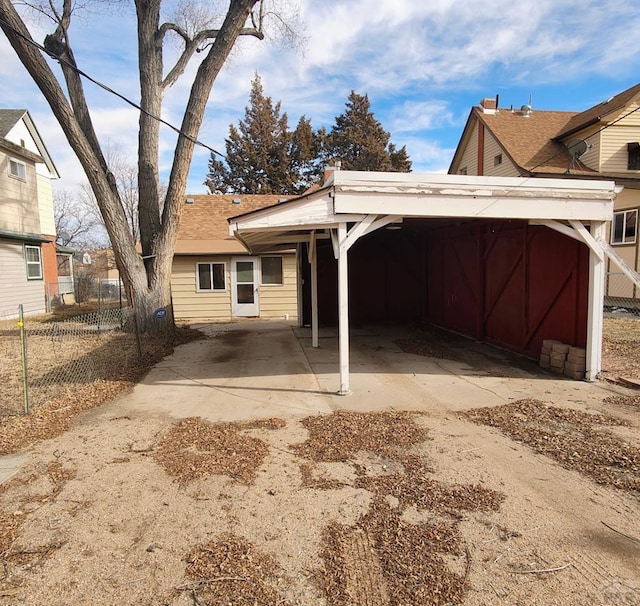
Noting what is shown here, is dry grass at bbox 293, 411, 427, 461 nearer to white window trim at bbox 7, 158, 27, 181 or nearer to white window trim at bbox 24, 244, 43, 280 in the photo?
white window trim at bbox 24, 244, 43, 280

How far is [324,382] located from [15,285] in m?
14.2

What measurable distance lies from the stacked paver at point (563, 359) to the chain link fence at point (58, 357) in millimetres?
7042

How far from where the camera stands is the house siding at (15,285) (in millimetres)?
14789

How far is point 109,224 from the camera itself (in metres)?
10.2

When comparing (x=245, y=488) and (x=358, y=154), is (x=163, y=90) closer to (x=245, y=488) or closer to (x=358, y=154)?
(x=245, y=488)

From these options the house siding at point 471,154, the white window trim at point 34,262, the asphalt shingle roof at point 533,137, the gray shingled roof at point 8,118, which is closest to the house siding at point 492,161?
the asphalt shingle roof at point 533,137

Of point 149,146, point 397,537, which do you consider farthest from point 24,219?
point 397,537

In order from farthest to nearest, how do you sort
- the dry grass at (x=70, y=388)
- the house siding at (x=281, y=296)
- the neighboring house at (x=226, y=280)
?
the house siding at (x=281, y=296)
the neighboring house at (x=226, y=280)
the dry grass at (x=70, y=388)

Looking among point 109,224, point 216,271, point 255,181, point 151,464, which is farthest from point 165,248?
point 255,181

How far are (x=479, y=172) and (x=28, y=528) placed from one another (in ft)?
65.3

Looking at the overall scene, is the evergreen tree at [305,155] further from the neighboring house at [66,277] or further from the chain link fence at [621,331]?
the chain link fence at [621,331]

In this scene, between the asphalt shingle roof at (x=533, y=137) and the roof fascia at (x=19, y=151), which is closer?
the asphalt shingle roof at (x=533, y=137)

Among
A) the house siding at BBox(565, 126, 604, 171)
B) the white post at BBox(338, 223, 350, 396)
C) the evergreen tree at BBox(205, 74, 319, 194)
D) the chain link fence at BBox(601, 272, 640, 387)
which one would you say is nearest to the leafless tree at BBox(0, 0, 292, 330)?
the white post at BBox(338, 223, 350, 396)

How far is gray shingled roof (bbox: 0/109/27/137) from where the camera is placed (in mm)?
16422
